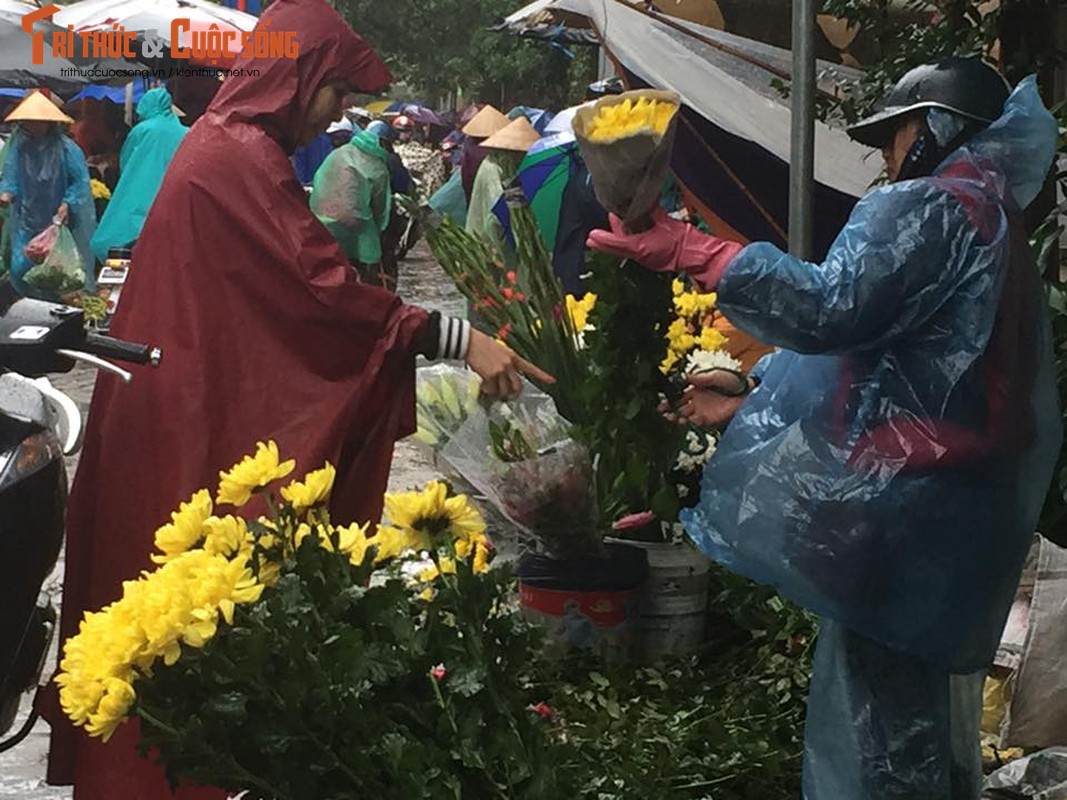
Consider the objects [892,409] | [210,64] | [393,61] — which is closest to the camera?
[892,409]

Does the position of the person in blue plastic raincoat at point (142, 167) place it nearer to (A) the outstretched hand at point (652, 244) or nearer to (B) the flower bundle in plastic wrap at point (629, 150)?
(B) the flower bundle in plastic wrap at point (629, 150)

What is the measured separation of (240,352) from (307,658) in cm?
146

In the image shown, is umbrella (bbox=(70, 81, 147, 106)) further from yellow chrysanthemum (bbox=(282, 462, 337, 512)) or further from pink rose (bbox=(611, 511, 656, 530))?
yellow chrysanthemum (bbox=(282, 462, 337, 512))

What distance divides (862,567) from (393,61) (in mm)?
37011

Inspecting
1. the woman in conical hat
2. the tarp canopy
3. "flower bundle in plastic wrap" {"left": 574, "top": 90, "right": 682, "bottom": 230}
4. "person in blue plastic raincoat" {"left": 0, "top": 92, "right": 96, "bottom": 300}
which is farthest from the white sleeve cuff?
the woman in conical hat

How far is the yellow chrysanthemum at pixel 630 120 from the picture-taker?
322 cm

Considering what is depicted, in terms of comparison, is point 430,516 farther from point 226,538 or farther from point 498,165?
point 498,165

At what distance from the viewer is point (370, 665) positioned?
94.7 inches

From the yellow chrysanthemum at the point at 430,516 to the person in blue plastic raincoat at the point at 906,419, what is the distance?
1.73ft

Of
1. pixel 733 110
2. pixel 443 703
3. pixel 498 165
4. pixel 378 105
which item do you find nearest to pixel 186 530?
pixel 443 703

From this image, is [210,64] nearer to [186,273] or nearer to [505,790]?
[186,273]

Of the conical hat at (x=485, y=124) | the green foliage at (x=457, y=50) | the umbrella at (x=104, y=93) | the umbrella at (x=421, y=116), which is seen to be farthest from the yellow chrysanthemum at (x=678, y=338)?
the umbrella at (x=421, y=116)

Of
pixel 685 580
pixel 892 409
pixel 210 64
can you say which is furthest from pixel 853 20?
pixel 210 64

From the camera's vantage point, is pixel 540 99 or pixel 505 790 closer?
pixel 505 790
